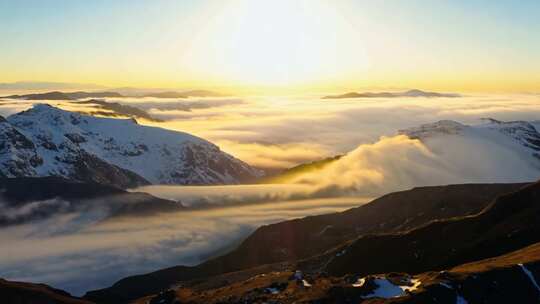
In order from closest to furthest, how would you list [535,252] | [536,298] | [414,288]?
[536,298] < [414,288] < [535,252]

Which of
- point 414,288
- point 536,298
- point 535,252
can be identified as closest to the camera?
point 536,298

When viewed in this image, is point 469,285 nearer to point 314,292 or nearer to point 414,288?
point 414,288

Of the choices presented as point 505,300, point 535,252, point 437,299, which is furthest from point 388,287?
point 535,252

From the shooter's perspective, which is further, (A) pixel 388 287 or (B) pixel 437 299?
(A) pixel 388 287

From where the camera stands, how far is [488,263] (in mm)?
190625

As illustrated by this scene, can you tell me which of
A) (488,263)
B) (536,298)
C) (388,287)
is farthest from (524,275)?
(388,287)

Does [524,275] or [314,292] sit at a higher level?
[524,275]

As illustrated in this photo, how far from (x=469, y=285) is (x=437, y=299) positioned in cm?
1074

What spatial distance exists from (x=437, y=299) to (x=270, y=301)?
5478 cm

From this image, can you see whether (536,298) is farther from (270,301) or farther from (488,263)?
(270,301)

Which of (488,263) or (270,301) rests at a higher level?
(488,263)

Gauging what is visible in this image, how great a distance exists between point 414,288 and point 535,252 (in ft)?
141

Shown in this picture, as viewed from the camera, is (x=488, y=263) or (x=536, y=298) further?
(x=488, y=263)

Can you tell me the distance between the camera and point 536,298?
6324 inches
